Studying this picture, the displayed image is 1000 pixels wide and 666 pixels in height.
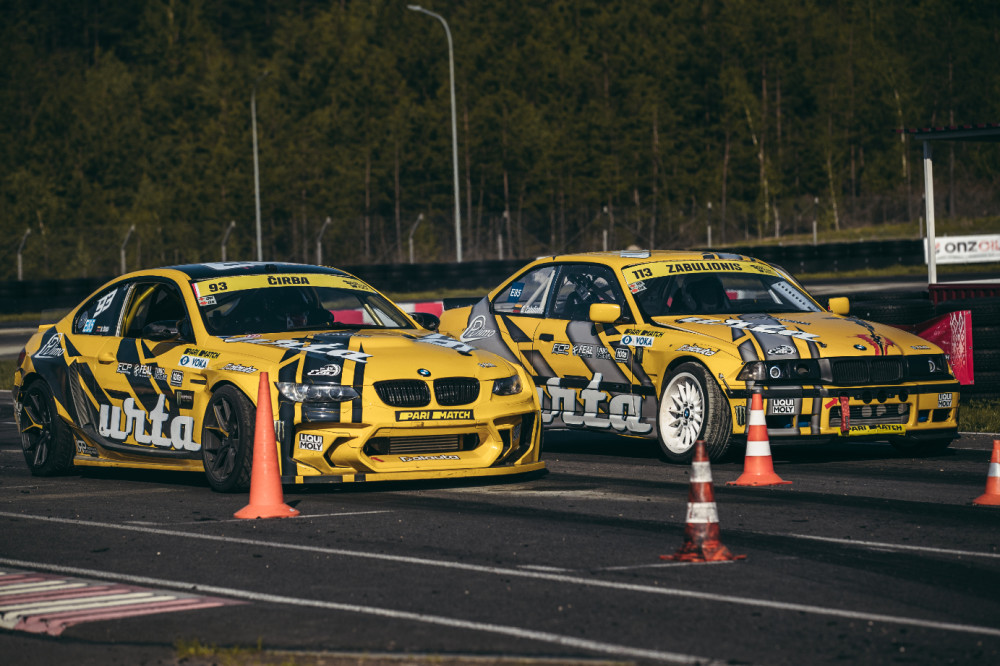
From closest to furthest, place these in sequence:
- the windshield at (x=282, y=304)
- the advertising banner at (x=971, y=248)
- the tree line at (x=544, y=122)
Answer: the windshield at (x=282, y=304)
the advertising banner at (x=971, y=248)
the tree line at (x=544, y=122)

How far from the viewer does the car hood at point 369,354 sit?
1020cm

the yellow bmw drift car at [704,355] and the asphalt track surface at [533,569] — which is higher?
the yellow bmw drift car at [704,355]

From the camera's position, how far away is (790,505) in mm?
9477

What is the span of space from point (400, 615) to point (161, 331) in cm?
507

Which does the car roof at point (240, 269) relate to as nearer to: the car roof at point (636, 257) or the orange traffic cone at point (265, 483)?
the car roof at point (636, 257)

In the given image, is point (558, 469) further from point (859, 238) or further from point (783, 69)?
point (783, 69)

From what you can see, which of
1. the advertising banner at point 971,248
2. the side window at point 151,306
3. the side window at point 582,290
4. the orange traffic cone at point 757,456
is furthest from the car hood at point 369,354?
the advertising banner at point 971,248

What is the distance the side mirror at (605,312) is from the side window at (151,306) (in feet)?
9.93

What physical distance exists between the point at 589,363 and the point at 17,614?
649 centimetres

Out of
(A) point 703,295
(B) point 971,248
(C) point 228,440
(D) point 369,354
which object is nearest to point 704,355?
(A) point 703,295

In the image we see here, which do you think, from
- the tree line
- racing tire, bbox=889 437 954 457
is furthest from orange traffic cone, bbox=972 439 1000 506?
the tree line

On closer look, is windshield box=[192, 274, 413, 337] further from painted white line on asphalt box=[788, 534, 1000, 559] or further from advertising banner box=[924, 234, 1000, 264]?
advertising banner box=[924, 234, 1000, 264]

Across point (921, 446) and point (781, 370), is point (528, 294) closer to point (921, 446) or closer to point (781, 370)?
point (781, 370)

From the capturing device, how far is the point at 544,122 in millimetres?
80500
